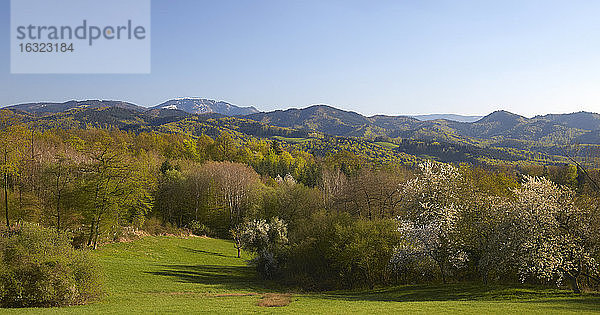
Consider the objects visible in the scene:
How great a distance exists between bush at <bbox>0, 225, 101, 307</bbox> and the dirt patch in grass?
473 inches

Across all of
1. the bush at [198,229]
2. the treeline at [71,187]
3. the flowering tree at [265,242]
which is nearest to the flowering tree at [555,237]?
the flowering tree at [265,242]

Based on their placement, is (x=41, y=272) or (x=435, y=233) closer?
(x=41, y=272)

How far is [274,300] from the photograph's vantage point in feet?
96.2

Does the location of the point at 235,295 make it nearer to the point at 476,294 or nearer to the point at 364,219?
the point at 364,219

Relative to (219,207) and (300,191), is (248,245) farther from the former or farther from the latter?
(219,207)

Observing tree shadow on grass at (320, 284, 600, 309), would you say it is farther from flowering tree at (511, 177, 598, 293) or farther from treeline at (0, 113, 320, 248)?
treeline at (0, 113, 320, 248)

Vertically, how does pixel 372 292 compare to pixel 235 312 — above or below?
below

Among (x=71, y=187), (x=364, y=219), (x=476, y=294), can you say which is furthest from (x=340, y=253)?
(x=71, y=187)

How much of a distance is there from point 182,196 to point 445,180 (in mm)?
51835

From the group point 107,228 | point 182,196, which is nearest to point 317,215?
point 107,228

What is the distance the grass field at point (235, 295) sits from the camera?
23.0 metres

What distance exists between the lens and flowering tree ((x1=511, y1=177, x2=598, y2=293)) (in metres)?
26.6

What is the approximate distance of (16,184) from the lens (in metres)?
53.4

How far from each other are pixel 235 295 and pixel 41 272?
47.0 feet
